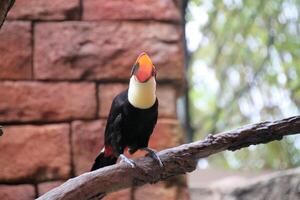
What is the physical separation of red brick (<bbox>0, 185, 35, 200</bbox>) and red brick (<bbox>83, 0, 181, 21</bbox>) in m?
0.63

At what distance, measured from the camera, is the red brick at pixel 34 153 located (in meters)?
1.79

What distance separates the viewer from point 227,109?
122 inches

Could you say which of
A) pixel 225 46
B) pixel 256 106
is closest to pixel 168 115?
pixel 256 106

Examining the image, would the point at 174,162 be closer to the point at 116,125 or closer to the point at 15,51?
the point at 116,125

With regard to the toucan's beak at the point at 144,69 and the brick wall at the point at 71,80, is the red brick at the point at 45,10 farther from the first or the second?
the toucan's beak at the point at 144,69

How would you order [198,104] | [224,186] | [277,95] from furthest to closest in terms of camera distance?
[198,104]
[277,95]
[224,186]

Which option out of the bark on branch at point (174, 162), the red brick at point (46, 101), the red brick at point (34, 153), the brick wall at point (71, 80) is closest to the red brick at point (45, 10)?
the brick wall at point (71, 80)

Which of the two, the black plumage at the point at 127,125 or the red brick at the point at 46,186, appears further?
the red brick at the point at 46,186

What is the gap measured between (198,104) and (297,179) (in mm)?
1461

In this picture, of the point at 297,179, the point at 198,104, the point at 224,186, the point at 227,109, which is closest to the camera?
the point at 297,179

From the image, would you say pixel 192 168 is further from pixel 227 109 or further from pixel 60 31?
pixel 227 109

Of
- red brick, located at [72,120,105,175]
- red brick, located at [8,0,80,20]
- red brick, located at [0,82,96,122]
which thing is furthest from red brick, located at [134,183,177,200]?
red brick, located at [8,0,80,20]

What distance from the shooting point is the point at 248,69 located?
3.06 m

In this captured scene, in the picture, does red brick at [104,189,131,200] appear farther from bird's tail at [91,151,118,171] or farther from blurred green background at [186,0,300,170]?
blurred green background at [186,0,300,170]
